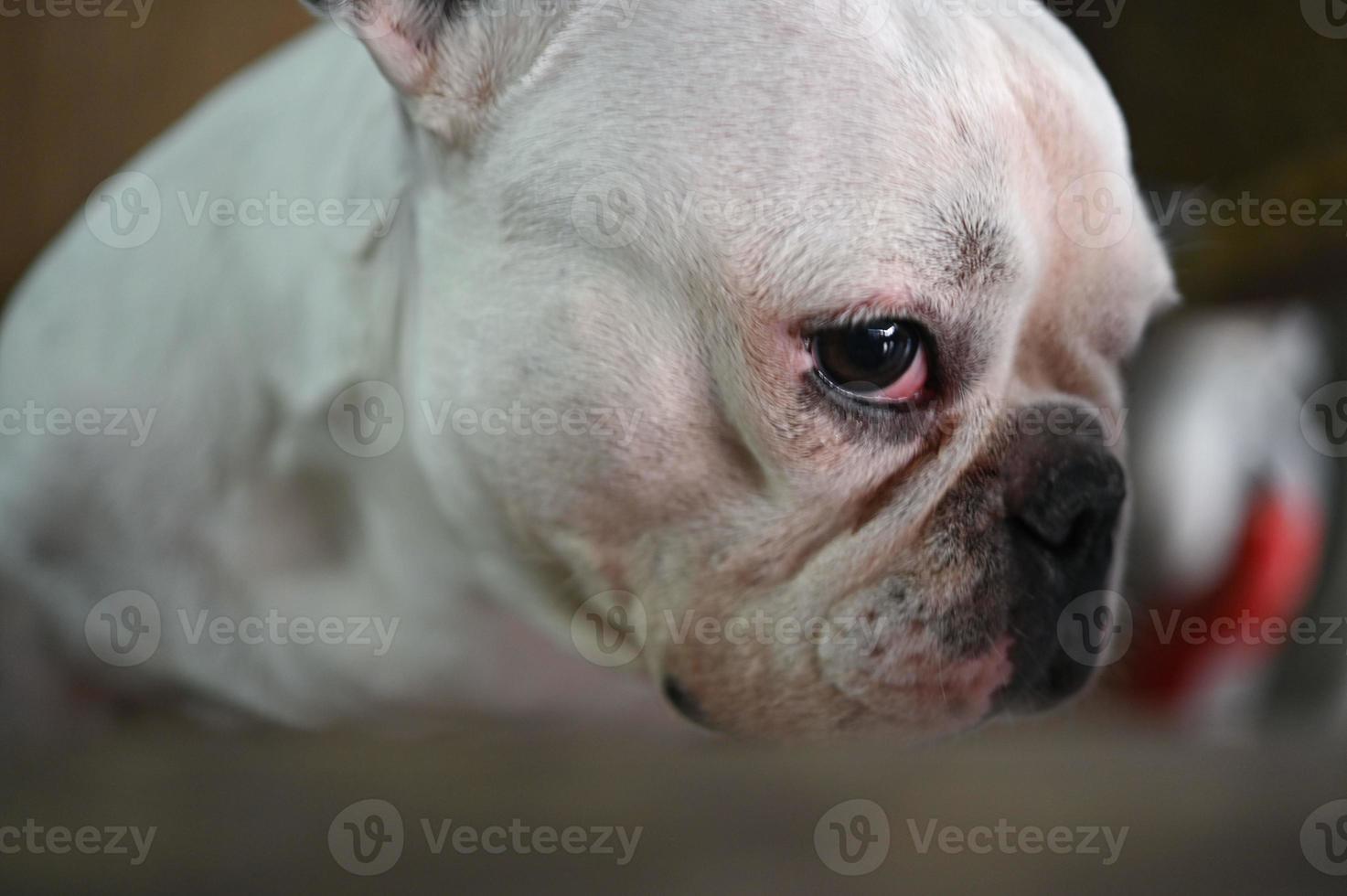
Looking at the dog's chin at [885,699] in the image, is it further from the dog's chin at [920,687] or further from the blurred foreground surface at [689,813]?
the blurred foreground surface at [689,813]

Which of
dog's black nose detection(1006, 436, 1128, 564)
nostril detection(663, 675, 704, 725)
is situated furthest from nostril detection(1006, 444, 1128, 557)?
nostril detection(663, 675, 704, 725)

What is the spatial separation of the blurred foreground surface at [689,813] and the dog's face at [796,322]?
0.39 meters

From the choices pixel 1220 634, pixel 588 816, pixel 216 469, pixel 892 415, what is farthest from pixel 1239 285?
pixel 588 816

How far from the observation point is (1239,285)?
186cm

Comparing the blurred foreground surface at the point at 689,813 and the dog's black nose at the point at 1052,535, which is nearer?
the blurred foreground surface at the point at 689,813

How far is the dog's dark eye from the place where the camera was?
2.68ft

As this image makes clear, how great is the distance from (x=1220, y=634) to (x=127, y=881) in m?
1.72

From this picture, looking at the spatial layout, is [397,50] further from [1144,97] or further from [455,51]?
[1144,97]

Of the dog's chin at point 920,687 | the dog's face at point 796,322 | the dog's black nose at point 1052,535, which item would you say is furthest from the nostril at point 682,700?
the dog's black nose at point 1052,535

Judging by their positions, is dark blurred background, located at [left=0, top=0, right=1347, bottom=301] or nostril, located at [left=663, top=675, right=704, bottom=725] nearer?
nostril, located at [left=663, top=675, right=704, bottom=725]

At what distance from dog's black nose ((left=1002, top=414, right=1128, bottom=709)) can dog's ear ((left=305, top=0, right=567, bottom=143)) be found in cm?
53

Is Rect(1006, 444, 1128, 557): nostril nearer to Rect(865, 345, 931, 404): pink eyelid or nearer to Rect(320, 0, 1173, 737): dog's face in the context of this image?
Rect(320, 0, 1173, 737): dog's face

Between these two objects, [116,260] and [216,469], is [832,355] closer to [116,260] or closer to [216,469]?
[216,469]

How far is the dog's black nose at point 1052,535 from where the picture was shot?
91 cm
